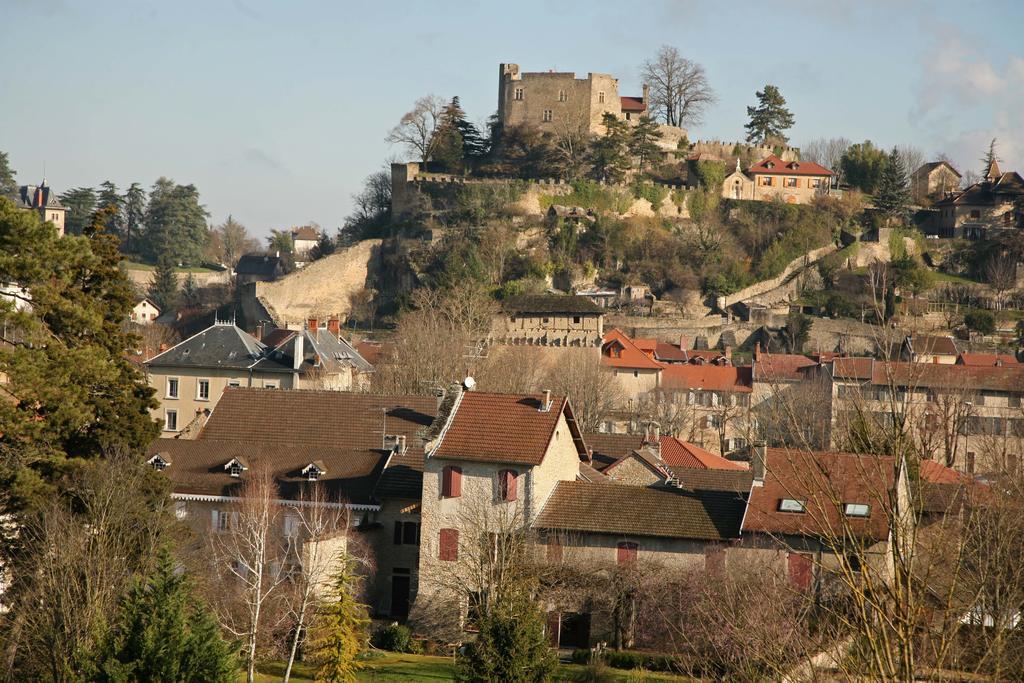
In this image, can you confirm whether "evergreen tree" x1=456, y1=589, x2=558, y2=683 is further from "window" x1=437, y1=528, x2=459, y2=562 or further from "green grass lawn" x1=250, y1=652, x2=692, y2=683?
"window" x1=437, y1=528, x2=459, y2=562

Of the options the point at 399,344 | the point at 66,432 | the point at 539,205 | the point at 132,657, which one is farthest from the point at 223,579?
the point at 539,205

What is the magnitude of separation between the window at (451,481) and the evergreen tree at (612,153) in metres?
60.9

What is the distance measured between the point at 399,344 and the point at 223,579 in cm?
3900

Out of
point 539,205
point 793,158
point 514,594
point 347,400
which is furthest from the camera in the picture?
point 793,158

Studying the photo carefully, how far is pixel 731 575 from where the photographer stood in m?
26.0

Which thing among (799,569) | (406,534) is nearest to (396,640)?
(406,534)

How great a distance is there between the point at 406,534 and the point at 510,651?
1088 cm

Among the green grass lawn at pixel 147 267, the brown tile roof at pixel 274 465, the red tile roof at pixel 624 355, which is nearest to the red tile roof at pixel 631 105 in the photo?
the red tile roof at pixel 624 355

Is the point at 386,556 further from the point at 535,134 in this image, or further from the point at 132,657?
the point at 535,134

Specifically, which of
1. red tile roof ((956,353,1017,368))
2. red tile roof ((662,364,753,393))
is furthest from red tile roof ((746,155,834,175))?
red tile roof ((662,364,753,393))

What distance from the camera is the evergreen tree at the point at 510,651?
23250 millimetres

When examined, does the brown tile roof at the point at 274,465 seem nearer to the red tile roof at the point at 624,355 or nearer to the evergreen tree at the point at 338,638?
the evergreen tree at the point at 338,638

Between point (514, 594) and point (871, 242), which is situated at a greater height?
point (871, 242)

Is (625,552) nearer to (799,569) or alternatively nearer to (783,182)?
(799,569)
